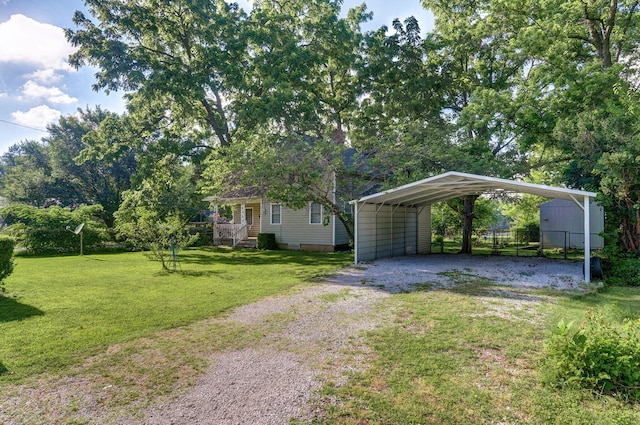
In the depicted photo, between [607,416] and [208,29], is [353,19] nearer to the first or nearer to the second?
[208,29]

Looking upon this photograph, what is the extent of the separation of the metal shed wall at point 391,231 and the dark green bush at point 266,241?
258 inches

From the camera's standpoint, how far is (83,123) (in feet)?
99.4

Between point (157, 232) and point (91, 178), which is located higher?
point (91, 178)

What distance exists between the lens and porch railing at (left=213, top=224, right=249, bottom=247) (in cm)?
1938

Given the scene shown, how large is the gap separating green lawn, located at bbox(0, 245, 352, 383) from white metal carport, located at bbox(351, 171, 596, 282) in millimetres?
1959

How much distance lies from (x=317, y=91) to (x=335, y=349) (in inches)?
684

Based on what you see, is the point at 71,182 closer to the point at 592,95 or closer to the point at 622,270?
the point at 592,95

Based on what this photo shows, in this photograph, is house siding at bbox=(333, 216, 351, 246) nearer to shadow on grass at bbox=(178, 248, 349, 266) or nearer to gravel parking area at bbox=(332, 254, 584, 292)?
shadow on grass at bbox=(178, 248, 349, 266)

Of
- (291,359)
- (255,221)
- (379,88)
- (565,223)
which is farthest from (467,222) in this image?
(291,359)

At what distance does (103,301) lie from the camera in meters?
6.38

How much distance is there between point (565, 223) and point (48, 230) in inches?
999

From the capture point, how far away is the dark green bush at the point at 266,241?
58.2 ft

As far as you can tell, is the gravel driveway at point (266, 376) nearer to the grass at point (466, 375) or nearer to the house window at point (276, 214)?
the grass at point (466, 375)

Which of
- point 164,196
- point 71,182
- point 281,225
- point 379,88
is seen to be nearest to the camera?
point 379,88
